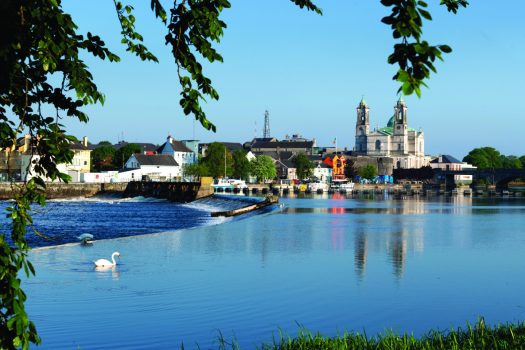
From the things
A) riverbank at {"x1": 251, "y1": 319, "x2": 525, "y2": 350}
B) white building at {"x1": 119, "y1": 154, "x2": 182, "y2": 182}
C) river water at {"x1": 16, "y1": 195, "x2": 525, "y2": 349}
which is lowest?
river water at {"x1": 16, "y1": 195, "x2": 525, "y2": 349}

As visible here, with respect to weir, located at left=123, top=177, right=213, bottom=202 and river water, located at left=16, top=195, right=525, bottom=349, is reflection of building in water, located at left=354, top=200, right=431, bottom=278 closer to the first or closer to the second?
river water, located at left=16, top=195, right=525, bottom=349

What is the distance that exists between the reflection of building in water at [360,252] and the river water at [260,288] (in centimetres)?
12

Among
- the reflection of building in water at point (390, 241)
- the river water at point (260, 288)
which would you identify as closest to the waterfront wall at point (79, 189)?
the reflection of building in water at point (390, 241)

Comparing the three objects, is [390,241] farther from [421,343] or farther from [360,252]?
[421,343]

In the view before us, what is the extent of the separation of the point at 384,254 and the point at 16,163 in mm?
131035

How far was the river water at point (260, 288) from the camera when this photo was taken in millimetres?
21875

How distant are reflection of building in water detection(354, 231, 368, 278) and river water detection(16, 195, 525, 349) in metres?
0.12

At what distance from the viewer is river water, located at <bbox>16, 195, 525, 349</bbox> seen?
2188 cm

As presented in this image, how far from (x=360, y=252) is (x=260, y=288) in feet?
52.9

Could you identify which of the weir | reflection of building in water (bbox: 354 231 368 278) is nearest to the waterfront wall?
the weir

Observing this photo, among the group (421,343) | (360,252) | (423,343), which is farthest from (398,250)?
(421,343)

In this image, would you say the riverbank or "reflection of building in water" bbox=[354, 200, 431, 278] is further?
"reflection of building in water" bbox=[354, 200, 431, 278]

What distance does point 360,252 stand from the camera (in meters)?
44.4

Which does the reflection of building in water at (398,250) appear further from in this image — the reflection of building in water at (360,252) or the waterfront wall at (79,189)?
the waterfront wall at (79,189)
